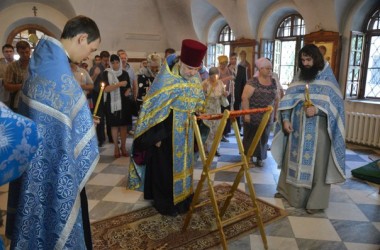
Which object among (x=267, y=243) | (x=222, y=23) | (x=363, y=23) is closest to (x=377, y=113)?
(x=363, y=23)

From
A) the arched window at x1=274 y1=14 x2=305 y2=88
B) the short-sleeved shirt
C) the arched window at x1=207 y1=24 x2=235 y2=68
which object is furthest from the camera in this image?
the arched window at x1=207 y1=24 x2=235 y2=68

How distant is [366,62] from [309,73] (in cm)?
405

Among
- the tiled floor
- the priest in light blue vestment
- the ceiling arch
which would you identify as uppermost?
the ceiling arch

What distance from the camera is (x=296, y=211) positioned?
3188mm

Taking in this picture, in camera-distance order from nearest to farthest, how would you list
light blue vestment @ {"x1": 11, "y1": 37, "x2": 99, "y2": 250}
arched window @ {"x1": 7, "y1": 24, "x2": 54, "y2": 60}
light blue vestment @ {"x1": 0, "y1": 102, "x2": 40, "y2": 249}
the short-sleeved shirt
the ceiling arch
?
light blue vestment @ {"x1": 0, "y1": 102, "x2": 40, "y2": 249} < light blue vestment @ {"x1": 11, "y1": 37, "x2": 99, "y2": 250} < the short-sleeved shirt < the ceiling arch < arched window @ {"x1": 7, "y1": 24, "x2": 54, "y2": 60}

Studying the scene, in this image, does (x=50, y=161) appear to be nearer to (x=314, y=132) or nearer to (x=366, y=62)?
(x=314, y=132)

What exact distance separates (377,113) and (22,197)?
607cm

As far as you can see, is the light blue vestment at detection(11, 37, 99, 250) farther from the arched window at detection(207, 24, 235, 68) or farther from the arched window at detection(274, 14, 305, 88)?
the arched window at detection(207, 24, 235, 68)

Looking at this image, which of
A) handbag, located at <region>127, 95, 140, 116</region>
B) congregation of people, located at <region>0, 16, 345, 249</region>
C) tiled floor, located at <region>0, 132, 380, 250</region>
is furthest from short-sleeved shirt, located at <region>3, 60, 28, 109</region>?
handbag, located at <region>127, 95, 140, 116</region>

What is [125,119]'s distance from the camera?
494cm

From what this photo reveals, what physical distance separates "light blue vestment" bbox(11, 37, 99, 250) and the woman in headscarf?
126 inches

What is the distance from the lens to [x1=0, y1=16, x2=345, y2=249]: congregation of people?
1468 millimetres

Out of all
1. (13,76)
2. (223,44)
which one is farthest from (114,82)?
(223,44)

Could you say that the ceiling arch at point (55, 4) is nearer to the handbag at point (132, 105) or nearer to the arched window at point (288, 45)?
the handbag at point (132, 105)
